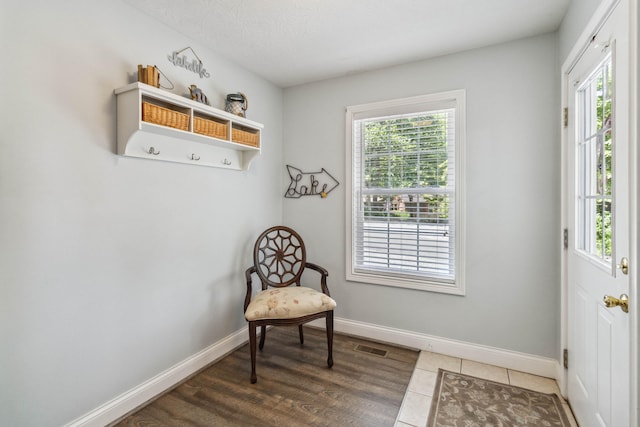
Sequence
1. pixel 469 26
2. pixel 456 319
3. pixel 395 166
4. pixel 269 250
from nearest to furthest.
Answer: pixel 469 26
pixel 456 319
pixel 395 166
pixel 269 250

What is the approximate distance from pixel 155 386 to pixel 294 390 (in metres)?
0.91

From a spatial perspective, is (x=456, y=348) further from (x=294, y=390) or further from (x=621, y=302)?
(x=621, y=302)

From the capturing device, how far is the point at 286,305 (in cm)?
230

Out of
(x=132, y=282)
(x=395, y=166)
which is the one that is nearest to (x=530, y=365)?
(x=395, y=166)

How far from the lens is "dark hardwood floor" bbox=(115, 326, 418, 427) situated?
1.85 meters

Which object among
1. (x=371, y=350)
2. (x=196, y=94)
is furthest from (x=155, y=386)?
(x=196, y=94)

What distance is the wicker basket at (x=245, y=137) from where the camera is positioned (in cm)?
243

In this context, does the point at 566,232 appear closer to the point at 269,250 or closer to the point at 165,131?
the point at 269,250

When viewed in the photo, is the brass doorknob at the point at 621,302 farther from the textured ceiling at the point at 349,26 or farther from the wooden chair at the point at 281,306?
the textured ceiling at the point at 349,26

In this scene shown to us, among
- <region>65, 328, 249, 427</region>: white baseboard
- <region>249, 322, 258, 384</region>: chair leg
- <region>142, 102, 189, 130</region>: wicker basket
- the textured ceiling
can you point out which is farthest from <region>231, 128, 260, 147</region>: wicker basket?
<region>65, 328, 249, 427</region>: white baseboard

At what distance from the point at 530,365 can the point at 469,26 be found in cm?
246

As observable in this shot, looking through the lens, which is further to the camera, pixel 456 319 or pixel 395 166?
pixel 395 166

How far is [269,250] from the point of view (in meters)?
3.06

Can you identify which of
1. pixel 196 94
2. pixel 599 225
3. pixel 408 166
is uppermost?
pixel 196 94
